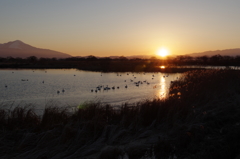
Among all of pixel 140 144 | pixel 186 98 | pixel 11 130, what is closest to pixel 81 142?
pixel 140 144

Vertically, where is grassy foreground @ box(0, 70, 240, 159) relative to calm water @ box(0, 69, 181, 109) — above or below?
above

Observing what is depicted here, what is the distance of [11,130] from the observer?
25.6 ft

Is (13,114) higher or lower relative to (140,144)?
higher

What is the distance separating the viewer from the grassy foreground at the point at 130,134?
6.12 metres

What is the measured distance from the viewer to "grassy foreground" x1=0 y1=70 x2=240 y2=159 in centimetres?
612

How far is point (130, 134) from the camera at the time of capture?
7641mm

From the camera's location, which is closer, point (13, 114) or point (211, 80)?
point (13, 114)

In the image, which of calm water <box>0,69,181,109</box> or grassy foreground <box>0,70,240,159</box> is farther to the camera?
calm water <box>0,69,181,109</box>

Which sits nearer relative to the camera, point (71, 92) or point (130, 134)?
point (130, 134)

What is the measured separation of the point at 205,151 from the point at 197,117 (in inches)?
114

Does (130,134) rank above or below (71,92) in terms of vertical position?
above

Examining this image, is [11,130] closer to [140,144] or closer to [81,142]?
[81,142]

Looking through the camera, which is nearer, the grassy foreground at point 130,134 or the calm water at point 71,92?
the grassy foreground at point 130,134

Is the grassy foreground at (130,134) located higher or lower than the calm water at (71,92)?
higher
